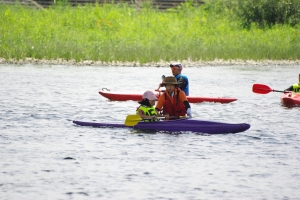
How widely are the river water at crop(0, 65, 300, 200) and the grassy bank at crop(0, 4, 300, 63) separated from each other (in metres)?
10.5

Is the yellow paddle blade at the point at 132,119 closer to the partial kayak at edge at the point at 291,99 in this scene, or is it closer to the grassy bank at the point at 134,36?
the partial kayak at edge at the point at 291,99

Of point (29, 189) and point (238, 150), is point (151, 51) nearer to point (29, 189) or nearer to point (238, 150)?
point (238, 150)

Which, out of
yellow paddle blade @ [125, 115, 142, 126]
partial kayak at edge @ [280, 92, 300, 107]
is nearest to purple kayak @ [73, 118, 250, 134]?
yellow paddle blade @ [125, 115, 142, 126]

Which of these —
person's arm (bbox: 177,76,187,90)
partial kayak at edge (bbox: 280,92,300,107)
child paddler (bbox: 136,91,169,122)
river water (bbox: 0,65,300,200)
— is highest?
person's arm (bbox: 177,76,187,90)

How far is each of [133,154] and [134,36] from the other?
2351cm

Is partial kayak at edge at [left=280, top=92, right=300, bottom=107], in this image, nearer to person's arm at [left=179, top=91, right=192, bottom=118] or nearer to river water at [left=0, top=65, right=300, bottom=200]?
river water at [left=0, top=65, right=300, bottom=200]

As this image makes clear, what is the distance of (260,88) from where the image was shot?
69.5 feet

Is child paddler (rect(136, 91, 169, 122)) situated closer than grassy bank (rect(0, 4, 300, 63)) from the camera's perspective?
Yes

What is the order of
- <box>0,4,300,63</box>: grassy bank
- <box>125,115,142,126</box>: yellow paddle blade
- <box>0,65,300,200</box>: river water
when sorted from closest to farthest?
<box>0,65,300,200</box>: river water < <box>125,115,142,126</box>: yellow paddle blade < <box>0,4,300,63</box>: grassy bank

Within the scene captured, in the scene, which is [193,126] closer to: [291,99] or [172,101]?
[172,101]

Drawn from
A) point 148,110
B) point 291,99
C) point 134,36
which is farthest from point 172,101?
point 134,36

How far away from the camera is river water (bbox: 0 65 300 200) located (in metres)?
10.2

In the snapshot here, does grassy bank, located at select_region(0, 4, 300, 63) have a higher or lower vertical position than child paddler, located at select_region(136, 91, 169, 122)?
higher

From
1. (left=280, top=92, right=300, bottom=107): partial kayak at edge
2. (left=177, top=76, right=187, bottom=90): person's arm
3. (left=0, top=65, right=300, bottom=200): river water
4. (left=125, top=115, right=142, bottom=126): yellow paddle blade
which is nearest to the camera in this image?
(left=0, top=65, right=300, bottom=200): river water
